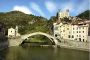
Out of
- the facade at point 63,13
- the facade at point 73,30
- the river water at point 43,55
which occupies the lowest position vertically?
the river water at point 43,55

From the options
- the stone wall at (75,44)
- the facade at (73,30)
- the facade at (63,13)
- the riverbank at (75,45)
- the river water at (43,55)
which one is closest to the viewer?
the river water at (43,55)

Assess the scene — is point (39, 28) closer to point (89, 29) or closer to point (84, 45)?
point (89, 29)

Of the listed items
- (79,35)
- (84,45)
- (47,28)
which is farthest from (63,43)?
(47,28)

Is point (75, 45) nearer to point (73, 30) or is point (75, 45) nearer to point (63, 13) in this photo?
point (73, 30)

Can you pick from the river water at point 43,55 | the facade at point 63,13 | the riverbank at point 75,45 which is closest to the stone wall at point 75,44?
the riverbank at point 75,45

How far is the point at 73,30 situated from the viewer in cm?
4831

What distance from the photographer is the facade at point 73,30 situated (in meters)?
44.9

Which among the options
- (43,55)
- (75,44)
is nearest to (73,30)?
(75,44)

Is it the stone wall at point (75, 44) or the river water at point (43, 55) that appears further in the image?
the stone wall at point (75, 44)

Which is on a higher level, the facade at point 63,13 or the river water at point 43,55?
the facade at point 63,13

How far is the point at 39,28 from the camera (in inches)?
2598

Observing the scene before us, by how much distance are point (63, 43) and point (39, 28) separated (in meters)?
21.7

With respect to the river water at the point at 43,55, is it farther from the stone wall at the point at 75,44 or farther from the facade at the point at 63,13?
the facade at the point at 63,13

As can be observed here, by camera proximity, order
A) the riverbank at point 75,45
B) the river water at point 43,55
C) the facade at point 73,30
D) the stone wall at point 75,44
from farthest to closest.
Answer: the facade at point 73,30 → the stone wall at point 75,44 → the riverbank at point 75,45 → the river water at point 43,55
